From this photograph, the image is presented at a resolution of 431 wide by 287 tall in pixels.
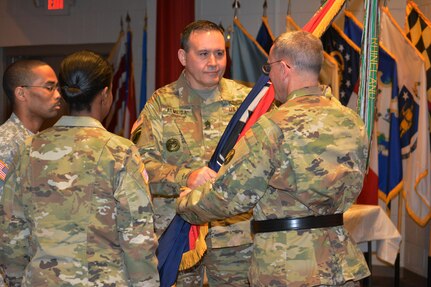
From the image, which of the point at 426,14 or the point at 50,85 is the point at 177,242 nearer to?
the point at 50,85

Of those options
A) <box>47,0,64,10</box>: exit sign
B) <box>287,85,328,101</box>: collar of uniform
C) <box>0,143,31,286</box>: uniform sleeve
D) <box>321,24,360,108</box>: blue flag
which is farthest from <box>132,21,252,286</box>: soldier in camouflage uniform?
<box>47,0,64,10</box>: exit sign

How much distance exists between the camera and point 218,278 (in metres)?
3.42

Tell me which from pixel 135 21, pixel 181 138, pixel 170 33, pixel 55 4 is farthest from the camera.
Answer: pixel 135 21

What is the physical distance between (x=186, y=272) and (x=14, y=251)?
3.37 ft

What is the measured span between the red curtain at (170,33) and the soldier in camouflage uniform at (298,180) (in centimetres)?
338

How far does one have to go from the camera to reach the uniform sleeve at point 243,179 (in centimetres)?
256

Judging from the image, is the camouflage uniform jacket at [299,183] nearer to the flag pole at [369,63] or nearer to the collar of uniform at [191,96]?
the flag pole at [369,63]

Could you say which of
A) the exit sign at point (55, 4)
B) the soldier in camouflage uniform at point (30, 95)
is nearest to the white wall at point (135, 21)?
the exit sign at point (55, 4)

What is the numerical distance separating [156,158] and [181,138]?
0.15 metres

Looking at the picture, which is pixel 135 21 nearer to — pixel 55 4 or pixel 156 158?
pixel 55 4

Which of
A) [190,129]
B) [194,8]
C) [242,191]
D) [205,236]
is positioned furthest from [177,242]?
[194,8]

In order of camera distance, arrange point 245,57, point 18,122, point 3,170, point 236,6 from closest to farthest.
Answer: point 3,170 → point 18,122 → point 245,57 → point 236,6

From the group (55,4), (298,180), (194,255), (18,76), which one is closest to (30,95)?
(18,76)

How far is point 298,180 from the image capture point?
257 centimetres
